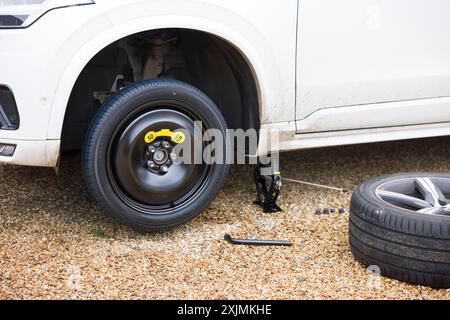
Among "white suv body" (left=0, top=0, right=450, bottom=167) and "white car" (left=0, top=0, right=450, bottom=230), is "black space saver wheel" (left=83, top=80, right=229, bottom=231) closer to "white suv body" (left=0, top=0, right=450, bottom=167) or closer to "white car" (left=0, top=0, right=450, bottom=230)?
"white car" (left=0, top=0, right=450, bottom=230)

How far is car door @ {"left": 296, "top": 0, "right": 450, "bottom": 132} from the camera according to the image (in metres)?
4.15

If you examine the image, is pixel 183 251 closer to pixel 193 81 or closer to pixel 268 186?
pixel 268 186

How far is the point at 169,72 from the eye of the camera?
4.50 m

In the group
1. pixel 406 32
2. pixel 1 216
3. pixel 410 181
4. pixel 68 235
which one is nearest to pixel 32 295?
pixel 68 235

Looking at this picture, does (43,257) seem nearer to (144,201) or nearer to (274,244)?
(144,201)

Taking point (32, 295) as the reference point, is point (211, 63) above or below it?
above

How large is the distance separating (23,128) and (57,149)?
20 centimetres

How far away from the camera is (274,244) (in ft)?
13.2

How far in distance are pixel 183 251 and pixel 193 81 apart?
44.2 inches

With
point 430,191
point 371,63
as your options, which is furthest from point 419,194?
point 371,63

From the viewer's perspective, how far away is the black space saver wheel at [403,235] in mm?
3375

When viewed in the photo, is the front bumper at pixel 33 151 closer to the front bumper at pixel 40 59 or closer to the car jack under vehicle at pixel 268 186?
the front bumper at pixel 40 59

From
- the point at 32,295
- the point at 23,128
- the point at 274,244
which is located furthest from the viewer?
the point at 274,244

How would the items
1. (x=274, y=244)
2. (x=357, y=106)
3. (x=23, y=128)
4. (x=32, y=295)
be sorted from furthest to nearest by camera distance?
(x=357, y=106)
(x=274, y=244)
(x=23, y=128)
(x=32, y=295)
